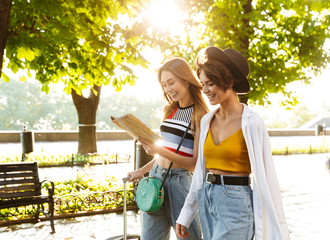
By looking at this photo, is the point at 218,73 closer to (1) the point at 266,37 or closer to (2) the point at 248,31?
(2) the point at 248,31

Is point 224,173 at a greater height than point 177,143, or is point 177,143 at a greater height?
point 177,143

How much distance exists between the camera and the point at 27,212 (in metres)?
6.38

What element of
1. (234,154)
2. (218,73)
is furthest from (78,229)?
(218,73)

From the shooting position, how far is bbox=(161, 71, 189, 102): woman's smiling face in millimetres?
2617

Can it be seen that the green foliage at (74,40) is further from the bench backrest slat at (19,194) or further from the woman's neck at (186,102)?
the woman's neck at (186,102)

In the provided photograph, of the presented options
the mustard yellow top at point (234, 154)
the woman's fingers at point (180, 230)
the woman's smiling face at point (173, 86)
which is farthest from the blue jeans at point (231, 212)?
the woman's smiling face at point (173, 86)

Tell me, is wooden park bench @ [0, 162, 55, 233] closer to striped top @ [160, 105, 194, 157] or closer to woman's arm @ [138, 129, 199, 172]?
striped top @ [160, 105, 194, 157]

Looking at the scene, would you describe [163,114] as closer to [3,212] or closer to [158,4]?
[3,212]

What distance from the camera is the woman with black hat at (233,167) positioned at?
199 centimetres

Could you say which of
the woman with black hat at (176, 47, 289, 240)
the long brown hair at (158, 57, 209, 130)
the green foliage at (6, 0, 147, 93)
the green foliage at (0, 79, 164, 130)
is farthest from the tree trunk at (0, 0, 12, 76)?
the green foliage at (0, 79, 164, 130)

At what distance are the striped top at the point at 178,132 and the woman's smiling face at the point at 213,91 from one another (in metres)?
0.51

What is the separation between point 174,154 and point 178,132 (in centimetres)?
22

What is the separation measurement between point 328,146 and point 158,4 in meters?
19.1

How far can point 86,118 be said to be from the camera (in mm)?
14797
